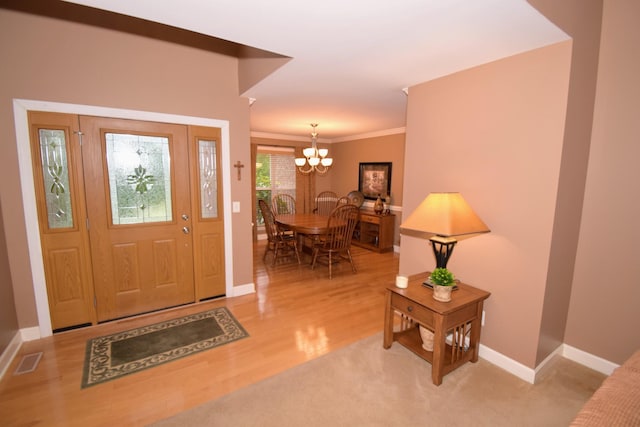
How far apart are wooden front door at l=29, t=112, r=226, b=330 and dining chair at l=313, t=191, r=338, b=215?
153 inches

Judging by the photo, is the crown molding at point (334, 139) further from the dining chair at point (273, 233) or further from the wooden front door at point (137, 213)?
the wooden front door at point (137, 213)

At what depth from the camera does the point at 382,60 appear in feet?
7.10

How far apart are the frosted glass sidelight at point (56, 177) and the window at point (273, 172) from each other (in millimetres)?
3883

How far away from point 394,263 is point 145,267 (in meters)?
3.62

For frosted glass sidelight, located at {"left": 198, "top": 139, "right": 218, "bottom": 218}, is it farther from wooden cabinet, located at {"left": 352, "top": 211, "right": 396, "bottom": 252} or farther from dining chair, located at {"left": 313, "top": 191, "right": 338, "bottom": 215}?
dining chair, located at {"left": 313, "top": 191, "right": 338, "bottom": 215}

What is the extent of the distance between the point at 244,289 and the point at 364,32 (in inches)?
118

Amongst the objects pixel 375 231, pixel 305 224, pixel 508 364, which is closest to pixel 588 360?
pixel 508 364

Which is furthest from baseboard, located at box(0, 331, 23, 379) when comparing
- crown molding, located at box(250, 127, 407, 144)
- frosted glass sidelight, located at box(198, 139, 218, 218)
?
crown molding, located at box(250, 127, 407, 144)

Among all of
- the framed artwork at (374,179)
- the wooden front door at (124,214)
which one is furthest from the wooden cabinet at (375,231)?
the wooden front door at (124,214)

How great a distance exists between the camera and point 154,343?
256 cm

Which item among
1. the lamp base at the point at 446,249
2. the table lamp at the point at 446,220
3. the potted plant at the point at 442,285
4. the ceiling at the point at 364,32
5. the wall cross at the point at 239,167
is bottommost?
the potted plant at the point at 442,285

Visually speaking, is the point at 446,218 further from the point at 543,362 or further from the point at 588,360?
the point at 588,360

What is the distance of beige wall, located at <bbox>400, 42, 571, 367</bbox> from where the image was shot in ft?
6.32

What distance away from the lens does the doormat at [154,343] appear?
223 cm
